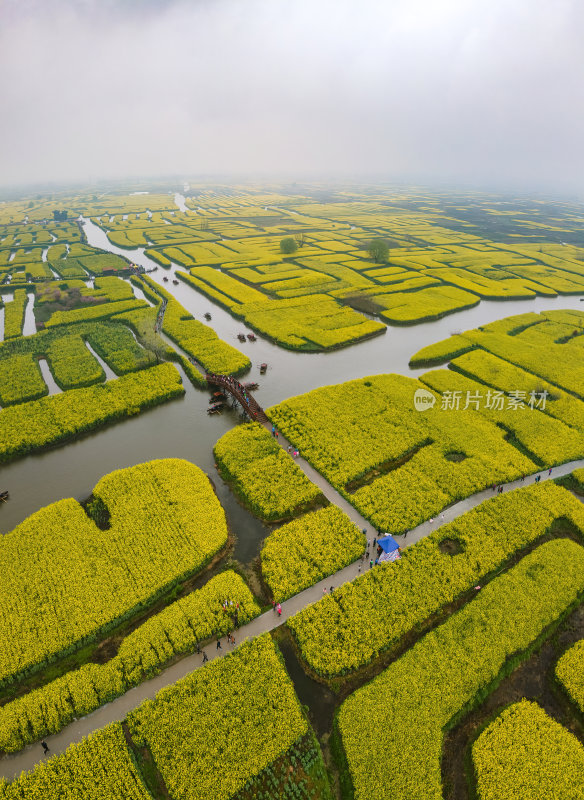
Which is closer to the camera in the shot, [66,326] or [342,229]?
[66,326]

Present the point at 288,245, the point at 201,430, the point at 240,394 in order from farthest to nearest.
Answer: the point at 288,245 → the point at 240,394 → the point at 201,430

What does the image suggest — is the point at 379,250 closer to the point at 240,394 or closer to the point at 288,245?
the point at 288,245

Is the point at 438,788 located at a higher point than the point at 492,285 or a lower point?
lower

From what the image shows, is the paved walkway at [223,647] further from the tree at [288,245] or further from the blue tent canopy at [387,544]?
the tree at [288,245]

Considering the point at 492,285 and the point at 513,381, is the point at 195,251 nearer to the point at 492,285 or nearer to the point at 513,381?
the point at 492,285

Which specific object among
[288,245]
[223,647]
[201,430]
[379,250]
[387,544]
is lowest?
[223,647]

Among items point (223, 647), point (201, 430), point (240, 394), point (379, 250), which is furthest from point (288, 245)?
point (223, 647)

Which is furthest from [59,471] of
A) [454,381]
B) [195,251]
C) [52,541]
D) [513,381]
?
[195,251]

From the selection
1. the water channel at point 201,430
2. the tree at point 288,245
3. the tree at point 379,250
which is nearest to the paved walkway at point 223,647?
the water channel at point 201,430
